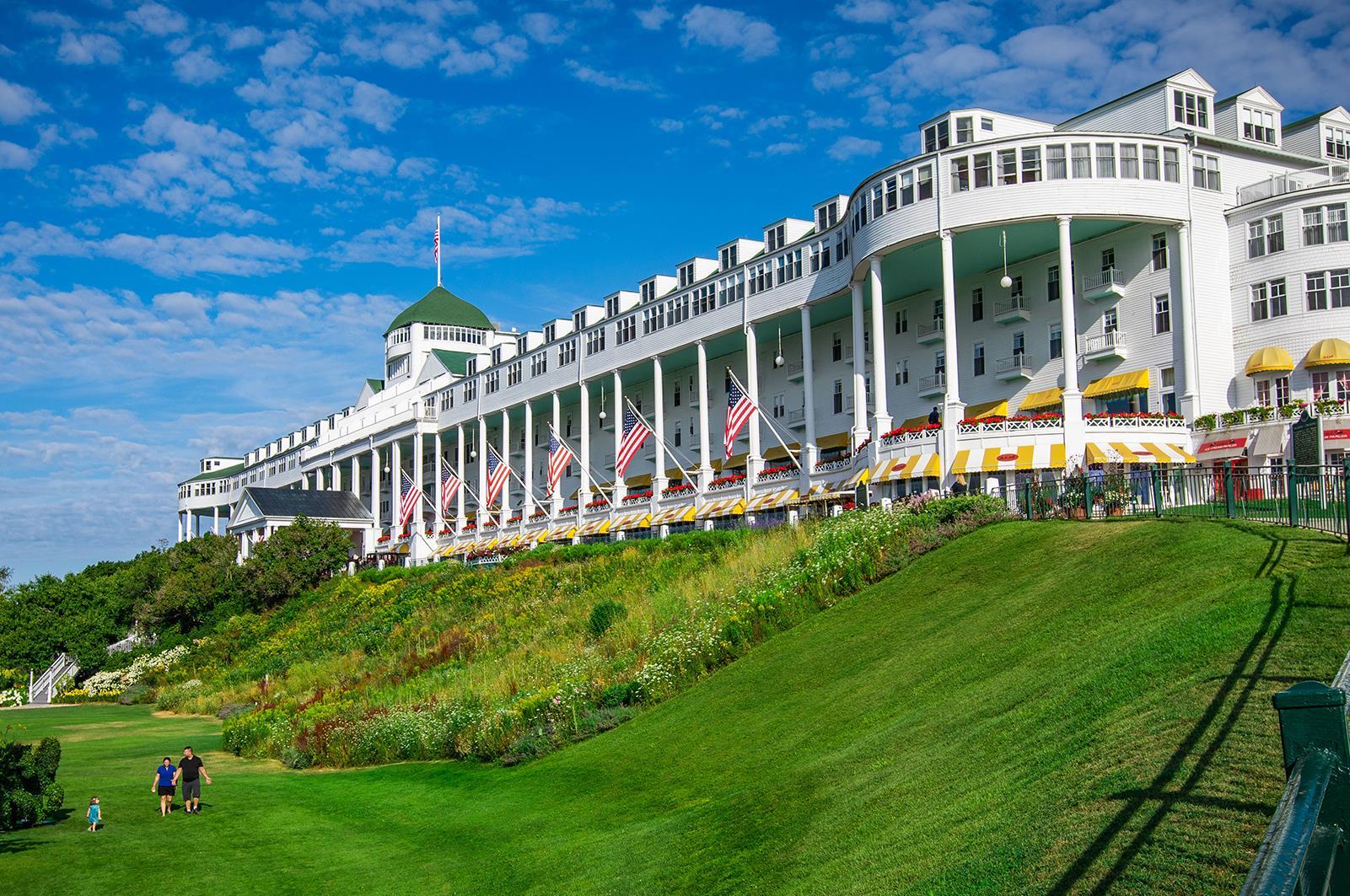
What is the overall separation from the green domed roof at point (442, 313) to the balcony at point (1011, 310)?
71830 millimetres

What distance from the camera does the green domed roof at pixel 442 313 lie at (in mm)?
108875

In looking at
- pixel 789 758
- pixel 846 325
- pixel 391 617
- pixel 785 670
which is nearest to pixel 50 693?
pixel 391 617

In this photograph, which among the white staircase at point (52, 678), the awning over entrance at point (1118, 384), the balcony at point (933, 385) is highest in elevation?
the balcony at point (933, 385)

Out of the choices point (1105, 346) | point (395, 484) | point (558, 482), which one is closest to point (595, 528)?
point (558, 482)

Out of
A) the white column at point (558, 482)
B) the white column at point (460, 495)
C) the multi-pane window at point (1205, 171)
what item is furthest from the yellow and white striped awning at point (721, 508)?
the white column at point (460, 495)

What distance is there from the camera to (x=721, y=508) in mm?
56375

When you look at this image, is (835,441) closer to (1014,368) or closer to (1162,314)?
(1014,368)

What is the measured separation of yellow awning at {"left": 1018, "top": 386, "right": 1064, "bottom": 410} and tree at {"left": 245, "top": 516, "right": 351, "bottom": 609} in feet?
154

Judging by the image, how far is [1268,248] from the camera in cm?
4084

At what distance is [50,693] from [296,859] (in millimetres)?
50902

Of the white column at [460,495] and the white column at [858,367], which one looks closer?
the white column at [858,367]

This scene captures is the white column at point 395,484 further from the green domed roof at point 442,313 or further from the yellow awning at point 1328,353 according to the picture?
the yellow awning at point 1328,353

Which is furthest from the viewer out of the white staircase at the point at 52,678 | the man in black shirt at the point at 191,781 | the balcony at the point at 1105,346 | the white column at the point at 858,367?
the white staircase at the point at 52,678

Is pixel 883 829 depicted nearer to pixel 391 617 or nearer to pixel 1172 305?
pixel 1172 305
